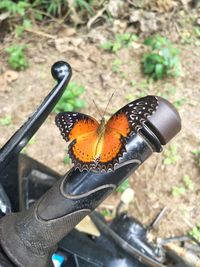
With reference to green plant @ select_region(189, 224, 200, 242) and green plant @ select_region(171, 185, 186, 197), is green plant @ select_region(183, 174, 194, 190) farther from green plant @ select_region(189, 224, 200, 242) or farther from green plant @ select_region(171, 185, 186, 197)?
green plant @ select_region(189, 224, 200, 242)

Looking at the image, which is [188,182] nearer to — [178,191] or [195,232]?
[178,191]

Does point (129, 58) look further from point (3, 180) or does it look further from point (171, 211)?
point (3, 180)

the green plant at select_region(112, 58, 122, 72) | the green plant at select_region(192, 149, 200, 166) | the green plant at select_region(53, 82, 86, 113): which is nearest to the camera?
the green plant at select_region(192, 149, 200, 166)

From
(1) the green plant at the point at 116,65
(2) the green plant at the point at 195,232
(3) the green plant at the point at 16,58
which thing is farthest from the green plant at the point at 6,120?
(2) the green plant at the point at 195,232

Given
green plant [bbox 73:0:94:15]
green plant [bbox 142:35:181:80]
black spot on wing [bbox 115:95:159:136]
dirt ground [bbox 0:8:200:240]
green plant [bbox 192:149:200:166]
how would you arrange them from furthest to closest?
1. green plant [bbox 73:0:94:15]
2. green plant [bbox 142:35:181:80]
3. green plant [bbox 192:149:200:166]
4. dirt ground [bbox 0:8:200:240]
5. black spot on wing [bbox 115:95:159:136]

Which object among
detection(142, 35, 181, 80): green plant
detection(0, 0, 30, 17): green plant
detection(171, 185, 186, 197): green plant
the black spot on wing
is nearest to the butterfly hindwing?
the black spot on wing

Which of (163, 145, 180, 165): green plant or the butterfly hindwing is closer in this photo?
the butterfly hindwing

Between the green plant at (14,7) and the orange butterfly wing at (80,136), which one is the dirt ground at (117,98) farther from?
the orange butterfly wing at (80,136)

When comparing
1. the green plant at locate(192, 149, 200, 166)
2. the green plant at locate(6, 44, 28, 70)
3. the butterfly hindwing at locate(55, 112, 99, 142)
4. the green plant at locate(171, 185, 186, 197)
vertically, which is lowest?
the green plant at locate(171, 185, 186, 197)

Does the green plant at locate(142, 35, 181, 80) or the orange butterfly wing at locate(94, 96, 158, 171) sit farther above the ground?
the orange butterfly wing at locate(94, 96, 158, 171)
